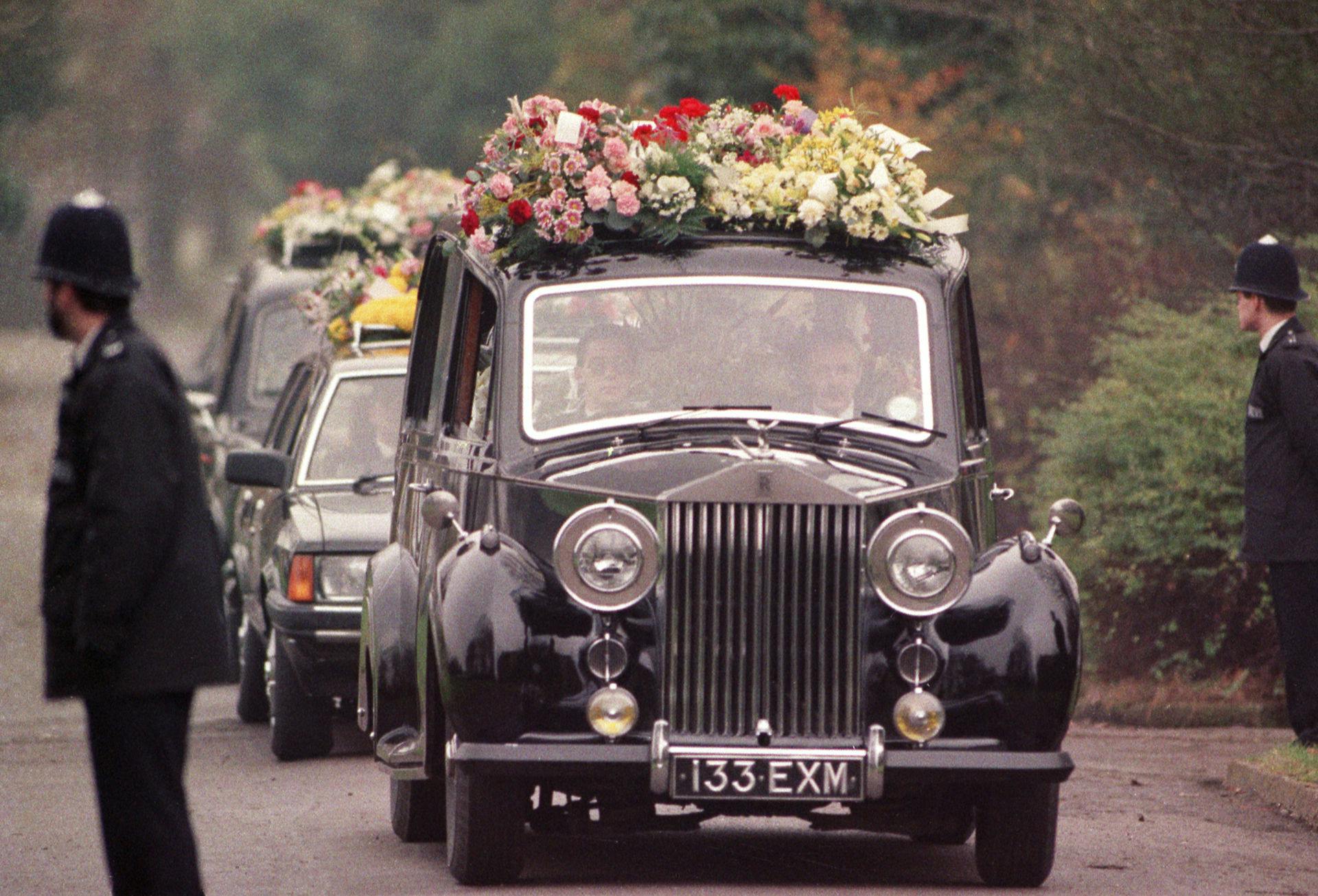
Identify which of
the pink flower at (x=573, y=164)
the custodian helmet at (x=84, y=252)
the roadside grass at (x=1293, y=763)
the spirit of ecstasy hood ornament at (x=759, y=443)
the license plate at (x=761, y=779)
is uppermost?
the pink flower at (x=573, y=164)

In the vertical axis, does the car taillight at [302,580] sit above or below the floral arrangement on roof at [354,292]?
below

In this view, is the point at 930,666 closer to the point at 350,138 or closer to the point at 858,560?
the point at 858,560

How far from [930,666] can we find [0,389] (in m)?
16.4

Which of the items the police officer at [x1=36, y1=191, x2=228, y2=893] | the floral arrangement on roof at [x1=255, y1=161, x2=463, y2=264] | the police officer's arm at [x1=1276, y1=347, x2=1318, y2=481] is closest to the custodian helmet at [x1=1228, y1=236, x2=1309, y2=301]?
the police officer's arm at [x1=1276, y1=347, x2=1318, y2=481]

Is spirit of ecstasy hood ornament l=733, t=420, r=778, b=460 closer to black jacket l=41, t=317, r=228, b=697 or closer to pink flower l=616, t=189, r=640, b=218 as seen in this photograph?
pink flower l=616, t=189, r=640, b=218

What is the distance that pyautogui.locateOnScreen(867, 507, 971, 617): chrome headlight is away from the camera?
8.30 m

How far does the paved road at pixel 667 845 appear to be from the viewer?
888 centimetres

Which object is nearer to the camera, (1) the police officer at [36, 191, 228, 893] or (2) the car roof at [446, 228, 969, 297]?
(1) the police officer at [36, 191, 228, 893]

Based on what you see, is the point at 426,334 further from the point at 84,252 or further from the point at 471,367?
the point at 84,252

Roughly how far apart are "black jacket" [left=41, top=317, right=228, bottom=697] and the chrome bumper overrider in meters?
1.88

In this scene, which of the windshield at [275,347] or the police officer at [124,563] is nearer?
the police officer at [124,563]

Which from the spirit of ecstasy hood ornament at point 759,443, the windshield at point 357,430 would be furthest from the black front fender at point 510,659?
the windshield at point 357,430

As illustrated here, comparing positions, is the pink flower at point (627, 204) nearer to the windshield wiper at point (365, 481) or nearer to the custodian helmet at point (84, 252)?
the custodian helmet at point (84, 252)

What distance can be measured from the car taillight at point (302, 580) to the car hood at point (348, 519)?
11 centimetres
